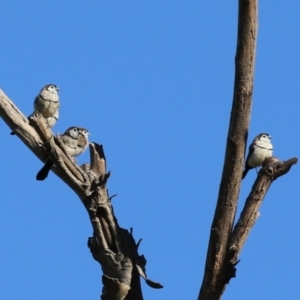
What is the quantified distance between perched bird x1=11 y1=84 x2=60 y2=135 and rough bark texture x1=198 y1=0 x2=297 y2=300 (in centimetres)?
514

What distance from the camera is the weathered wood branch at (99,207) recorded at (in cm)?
764

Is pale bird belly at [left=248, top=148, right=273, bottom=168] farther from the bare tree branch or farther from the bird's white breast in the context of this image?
the bare tree branch

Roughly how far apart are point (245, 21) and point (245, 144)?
1048mm

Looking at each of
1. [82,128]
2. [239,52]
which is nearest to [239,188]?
[239,52]

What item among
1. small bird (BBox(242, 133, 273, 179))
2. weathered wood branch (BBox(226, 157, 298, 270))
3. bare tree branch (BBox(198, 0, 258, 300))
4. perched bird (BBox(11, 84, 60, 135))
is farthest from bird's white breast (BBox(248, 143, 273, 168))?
bare tree branch (BBox(198, 0, 258, 300))

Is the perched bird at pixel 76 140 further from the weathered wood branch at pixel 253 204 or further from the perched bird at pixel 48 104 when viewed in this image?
the weathered wood branch at pixel 253 204

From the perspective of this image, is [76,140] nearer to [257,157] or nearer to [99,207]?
[257,157]

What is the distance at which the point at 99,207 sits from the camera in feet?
25.3

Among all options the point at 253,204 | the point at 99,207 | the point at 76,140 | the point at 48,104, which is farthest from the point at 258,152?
the point at 99,207

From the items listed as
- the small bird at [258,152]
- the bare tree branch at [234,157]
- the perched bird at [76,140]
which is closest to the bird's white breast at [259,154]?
the small bird at [258,152]

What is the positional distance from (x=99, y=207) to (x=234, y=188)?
1.29 metres

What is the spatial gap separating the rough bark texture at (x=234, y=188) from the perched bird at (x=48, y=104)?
5.14m

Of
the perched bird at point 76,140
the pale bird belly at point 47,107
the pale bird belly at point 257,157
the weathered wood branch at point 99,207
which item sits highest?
the pale bird belly at point 257,157

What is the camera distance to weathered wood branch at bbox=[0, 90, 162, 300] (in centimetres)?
764
